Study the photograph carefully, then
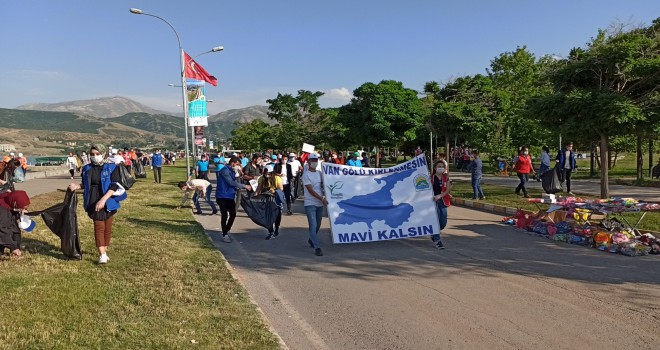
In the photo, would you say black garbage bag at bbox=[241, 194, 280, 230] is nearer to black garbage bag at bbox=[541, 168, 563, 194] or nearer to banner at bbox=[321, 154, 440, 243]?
banner at bbox=[321, 154, 440, 243]

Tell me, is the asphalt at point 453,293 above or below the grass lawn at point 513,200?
below

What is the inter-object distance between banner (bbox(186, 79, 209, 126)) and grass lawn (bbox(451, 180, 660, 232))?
12.0 m

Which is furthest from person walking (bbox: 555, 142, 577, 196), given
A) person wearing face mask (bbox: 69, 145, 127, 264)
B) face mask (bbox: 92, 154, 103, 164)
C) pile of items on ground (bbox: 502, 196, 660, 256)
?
face mask (bbox: 92, 154, 103, 164)

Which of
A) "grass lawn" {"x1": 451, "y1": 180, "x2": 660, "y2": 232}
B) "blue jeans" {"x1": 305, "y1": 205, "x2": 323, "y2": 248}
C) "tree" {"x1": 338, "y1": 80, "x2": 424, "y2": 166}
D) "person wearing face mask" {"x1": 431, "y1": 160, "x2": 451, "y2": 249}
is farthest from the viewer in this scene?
"tree" {"x1": 338, "y1": 80, "x2": 424, "y2": 166}

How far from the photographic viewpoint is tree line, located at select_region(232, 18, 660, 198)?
12.6 metres

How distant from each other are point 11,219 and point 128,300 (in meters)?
3.19

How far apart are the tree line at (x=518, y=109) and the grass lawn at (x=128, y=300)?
34.2ft

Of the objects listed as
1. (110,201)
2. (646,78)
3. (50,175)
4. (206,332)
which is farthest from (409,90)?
(206,332)

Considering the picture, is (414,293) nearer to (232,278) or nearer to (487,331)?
(487,331)

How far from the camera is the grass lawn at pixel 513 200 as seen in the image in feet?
34.1

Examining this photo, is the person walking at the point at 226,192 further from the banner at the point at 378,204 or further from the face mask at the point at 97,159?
the face mask at the point at 97,159

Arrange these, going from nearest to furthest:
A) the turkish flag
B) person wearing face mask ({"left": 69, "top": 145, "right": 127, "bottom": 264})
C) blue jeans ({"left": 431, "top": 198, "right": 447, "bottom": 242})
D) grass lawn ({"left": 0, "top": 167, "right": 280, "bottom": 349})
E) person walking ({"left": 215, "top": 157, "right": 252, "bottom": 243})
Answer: grass lawn ({"left": 0, "top": 167, "right": 280, "bottom": 349})
person wearing face mask ({"left": 69, "top": 145, "right": 127, "bottom": 264})
blue jeans ({"left": 431, "top": 198, "right": 447, "bottom": 242})
person walking ({"left": 215, "top": 157, "right": 252, "bottom": 243})
the turkish flag

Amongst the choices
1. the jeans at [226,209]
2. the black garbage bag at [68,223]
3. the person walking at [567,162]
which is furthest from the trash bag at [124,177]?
the person walking at [567,162]

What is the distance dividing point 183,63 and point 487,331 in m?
21.6
